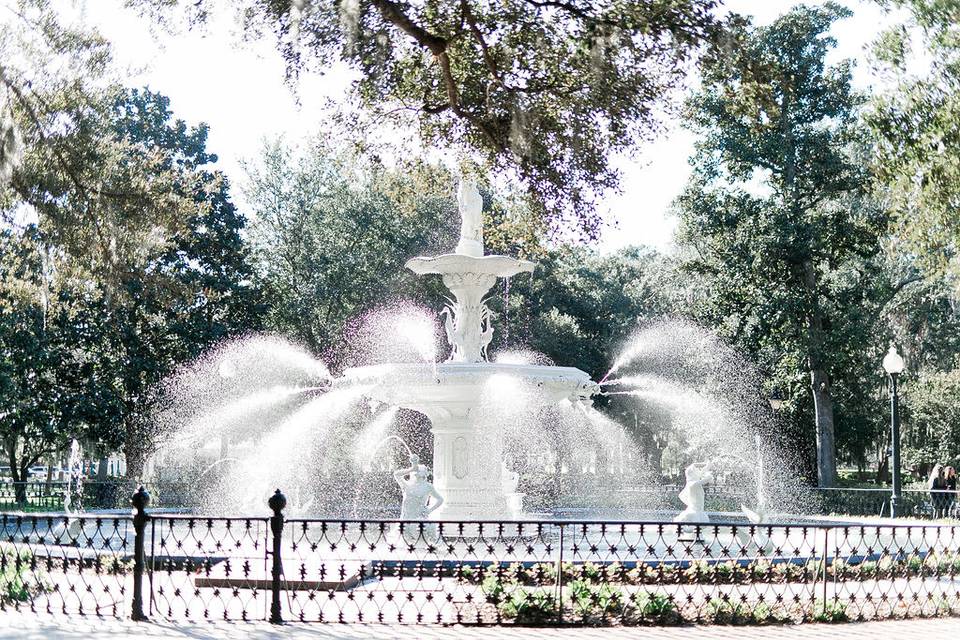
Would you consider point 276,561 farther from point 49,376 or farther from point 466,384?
point 49,376

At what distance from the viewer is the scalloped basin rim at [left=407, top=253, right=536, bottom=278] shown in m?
16.2

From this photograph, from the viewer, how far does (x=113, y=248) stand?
1326 cm

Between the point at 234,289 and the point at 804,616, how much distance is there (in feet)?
82.2

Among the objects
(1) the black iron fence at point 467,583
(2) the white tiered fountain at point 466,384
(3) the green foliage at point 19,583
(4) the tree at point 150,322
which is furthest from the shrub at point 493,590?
(4) the tree at point 150,322

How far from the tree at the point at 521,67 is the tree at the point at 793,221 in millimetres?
18102

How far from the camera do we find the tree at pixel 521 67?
10305mm

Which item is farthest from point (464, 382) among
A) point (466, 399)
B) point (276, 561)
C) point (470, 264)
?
point (276, 561)

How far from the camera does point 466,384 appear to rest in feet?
50.2

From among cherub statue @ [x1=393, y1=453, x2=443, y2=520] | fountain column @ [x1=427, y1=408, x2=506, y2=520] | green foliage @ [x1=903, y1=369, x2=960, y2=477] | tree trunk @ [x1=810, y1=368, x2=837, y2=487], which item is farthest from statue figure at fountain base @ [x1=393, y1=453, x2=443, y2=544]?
green foliage @ [x1=903, y1=369, x2=960, y2=477]

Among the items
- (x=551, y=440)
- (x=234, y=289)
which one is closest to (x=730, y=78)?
(x=234, y=289)

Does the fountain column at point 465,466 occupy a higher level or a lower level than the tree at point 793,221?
lower

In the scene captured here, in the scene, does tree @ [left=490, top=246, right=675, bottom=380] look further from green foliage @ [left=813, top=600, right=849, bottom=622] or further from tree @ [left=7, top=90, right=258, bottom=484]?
green foliage @ [left=813, top=600, right=849, bottom=622]

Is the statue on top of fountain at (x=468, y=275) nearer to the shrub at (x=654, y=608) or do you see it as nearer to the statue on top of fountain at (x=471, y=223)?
the statue on top of fountain at (x=471, y=223)

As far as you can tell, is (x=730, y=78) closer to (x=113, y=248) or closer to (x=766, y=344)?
(x=113, y=248)
